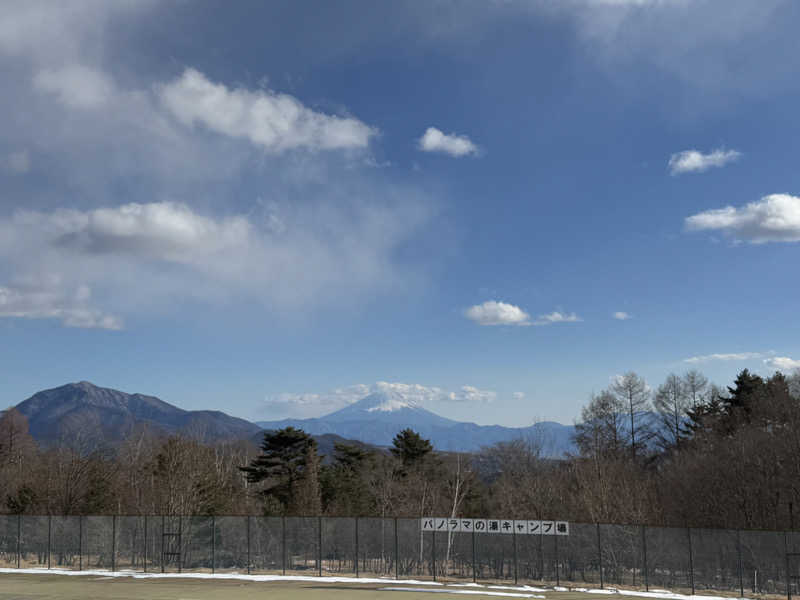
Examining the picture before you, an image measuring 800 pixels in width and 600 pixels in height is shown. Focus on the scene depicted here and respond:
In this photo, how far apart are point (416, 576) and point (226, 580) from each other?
809cm

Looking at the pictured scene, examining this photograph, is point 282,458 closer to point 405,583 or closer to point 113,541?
point 113,541

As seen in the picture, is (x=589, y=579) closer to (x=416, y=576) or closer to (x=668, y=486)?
(x=416, y=576)

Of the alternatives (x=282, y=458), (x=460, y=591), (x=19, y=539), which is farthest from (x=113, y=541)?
(x=282, y=458)

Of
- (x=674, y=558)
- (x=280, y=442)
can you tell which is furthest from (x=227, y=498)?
(x=674, y=558)

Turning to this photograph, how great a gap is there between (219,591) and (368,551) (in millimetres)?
9218

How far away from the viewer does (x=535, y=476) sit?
57.6 m

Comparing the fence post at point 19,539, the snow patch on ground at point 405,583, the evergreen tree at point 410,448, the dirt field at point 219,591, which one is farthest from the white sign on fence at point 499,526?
the evergreen tree at point 410,448

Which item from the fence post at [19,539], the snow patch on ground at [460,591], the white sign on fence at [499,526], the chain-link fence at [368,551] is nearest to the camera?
the snow patch on ground at [460,591]

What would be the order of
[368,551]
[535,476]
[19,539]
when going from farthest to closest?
[535,476], [19,539], [368,551]

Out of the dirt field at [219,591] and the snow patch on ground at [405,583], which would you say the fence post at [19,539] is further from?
the dirt field at [219,591]

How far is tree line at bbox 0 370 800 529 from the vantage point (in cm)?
4738

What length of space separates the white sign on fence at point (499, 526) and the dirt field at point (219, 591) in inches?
96.4

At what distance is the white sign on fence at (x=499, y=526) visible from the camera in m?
28.0

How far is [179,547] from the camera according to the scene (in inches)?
1264
